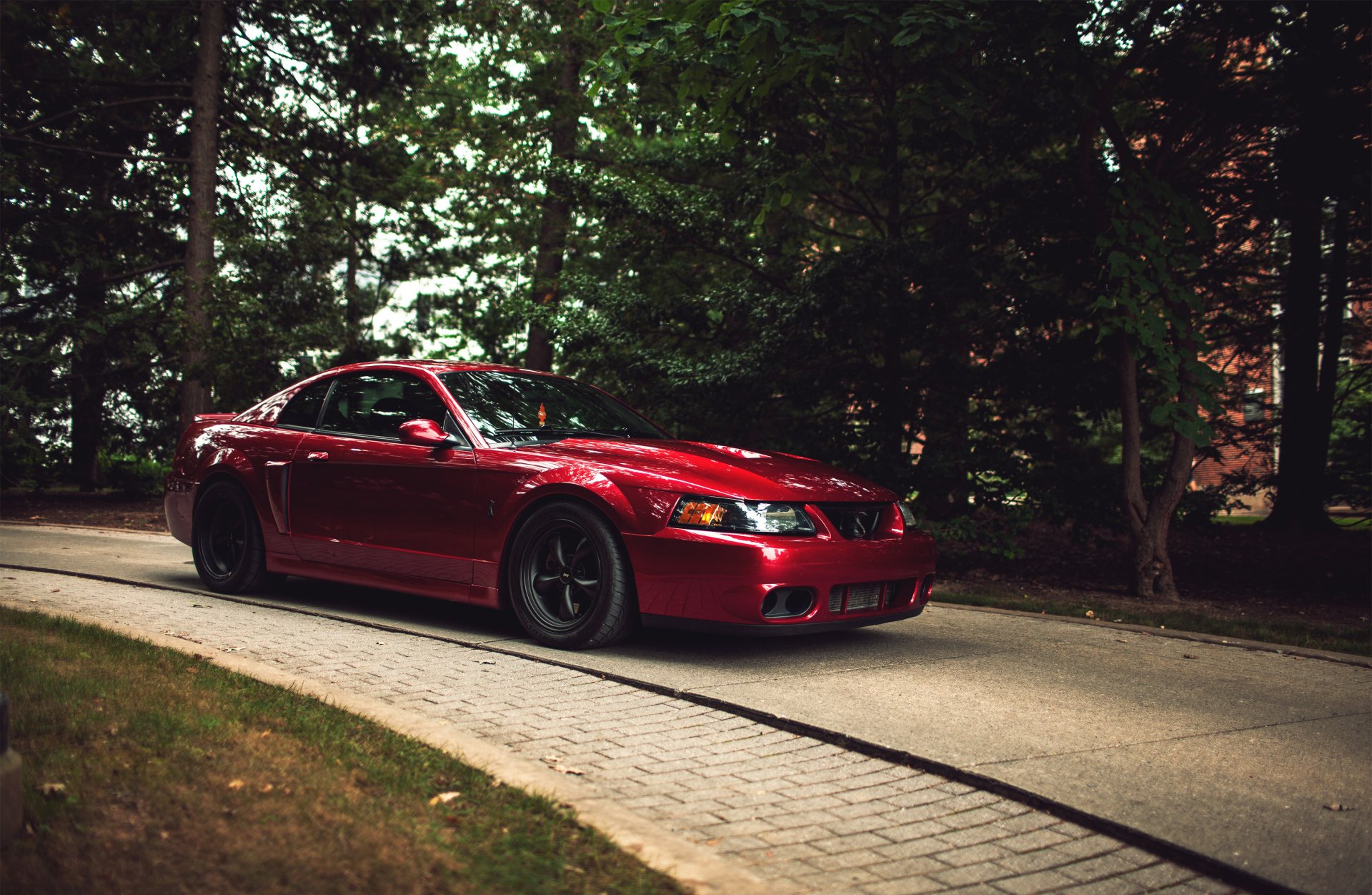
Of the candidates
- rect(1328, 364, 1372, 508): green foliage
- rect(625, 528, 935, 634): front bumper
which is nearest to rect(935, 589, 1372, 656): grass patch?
rect(625, 528, 935, 634): front bumper

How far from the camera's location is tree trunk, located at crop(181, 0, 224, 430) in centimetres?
1603

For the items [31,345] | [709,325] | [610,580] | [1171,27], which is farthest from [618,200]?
[31,345]

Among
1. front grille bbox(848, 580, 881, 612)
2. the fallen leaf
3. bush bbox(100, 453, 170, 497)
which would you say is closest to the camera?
the fallen leaf

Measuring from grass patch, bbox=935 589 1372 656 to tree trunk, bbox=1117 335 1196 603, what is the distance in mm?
473

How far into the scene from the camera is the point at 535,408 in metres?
6.70

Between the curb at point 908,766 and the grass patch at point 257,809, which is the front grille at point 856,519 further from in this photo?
the grass patch at point 257,809

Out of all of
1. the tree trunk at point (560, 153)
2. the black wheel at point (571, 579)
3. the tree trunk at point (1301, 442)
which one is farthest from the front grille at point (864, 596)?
the tree trunk at point (560, 153)

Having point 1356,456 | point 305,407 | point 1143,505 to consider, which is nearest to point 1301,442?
point 1356,456

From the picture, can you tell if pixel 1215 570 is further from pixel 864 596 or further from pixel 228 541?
pixel 228 541

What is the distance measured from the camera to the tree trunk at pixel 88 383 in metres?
17.6

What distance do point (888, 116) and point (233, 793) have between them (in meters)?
8.92

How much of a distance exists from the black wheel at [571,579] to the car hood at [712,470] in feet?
1.01

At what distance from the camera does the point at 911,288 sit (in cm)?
1052

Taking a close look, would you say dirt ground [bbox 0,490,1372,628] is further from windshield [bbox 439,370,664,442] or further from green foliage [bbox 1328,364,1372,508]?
windshield [bbox 439,370,664,442]
